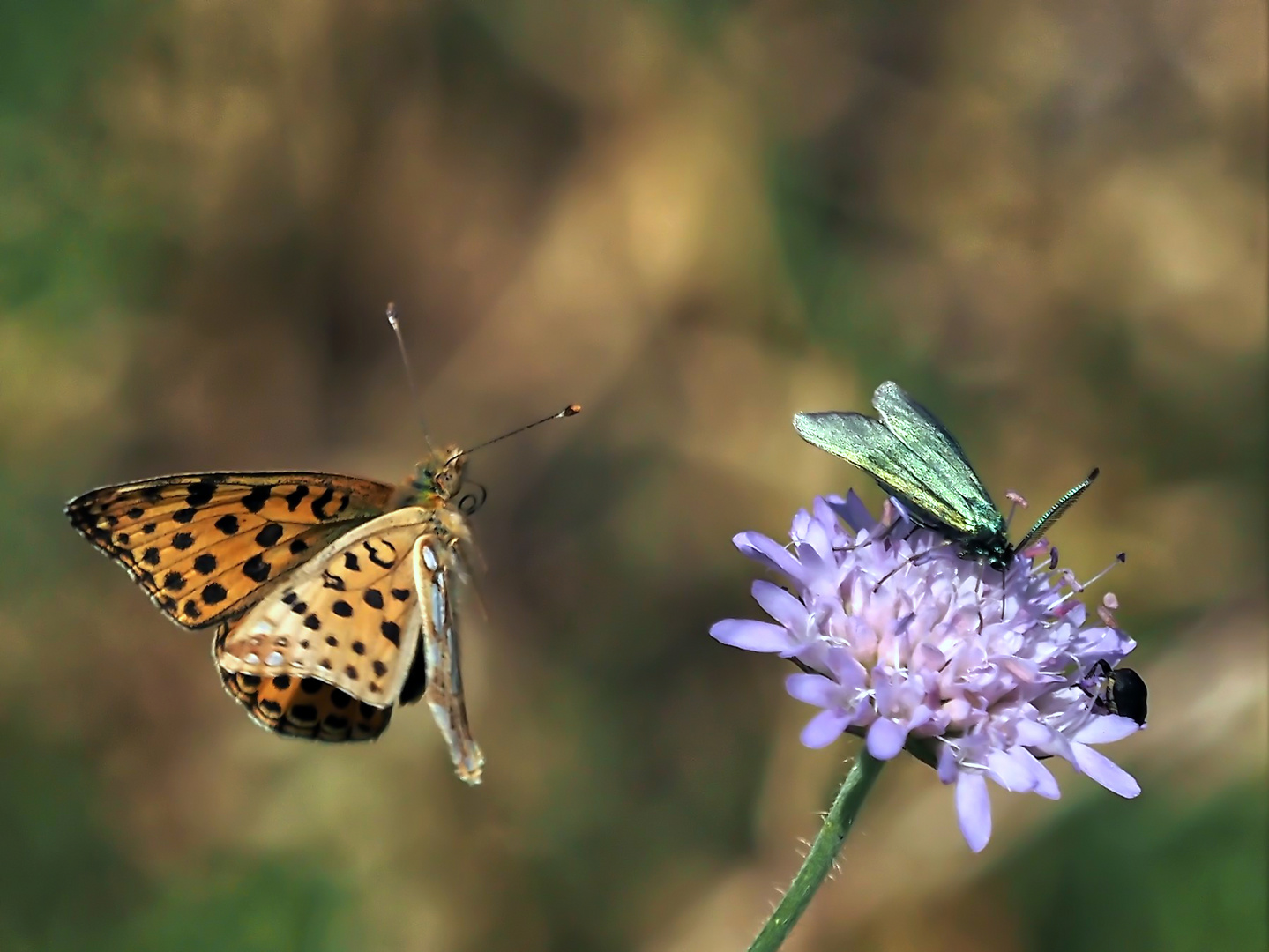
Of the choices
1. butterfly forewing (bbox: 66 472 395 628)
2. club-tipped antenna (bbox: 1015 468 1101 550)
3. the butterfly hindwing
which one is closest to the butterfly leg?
club-tipped antenna (bbox: 1015 468 1101 550)

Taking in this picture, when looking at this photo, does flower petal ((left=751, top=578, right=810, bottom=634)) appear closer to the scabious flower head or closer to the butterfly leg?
the scabious flower head

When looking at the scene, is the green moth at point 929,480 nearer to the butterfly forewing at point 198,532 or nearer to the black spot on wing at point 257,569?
the butterfly forewing at point 198,532

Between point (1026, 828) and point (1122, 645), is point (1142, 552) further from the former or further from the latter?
point (1122, 645)

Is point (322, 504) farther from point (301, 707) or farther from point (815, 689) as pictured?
point (815, 689)

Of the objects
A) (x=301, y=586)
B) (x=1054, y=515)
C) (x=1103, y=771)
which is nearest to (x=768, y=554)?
(x=1054, y=515)

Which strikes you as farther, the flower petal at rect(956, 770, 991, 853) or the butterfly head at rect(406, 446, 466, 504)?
the butterfly head at rect(406, 446, 466, 504)
